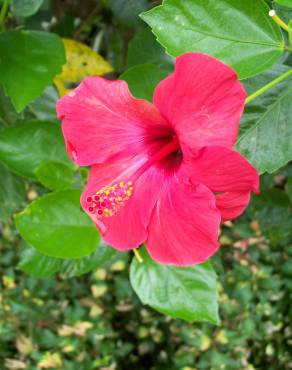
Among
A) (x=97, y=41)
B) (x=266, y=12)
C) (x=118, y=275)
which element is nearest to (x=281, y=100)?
(x=266, y=12)

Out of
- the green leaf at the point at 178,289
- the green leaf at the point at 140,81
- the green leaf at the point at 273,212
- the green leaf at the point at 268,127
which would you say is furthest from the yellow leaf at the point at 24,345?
the green leaf at the point at 268,127

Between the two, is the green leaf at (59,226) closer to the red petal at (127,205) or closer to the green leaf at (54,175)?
the green leaf at (54,175)

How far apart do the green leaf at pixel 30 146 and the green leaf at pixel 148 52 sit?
0.24 m

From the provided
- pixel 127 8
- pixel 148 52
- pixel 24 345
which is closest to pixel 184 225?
pixel 148 52

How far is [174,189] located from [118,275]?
190 cm

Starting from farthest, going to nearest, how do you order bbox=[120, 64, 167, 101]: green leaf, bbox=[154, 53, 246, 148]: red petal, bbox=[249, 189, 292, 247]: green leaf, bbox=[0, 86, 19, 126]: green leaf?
bbox=[249, 189, 292, 247]: green leaf → bbox=[0, 86, 19, 126]: green leaf → bbox=[120, 64, 167, 101]: green leaf → bbox=[154, 53, 246, 148]: red petal

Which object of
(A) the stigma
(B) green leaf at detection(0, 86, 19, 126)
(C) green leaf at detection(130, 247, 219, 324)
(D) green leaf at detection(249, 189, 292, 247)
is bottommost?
(D) green leaf at detection(249, 189, 292, 247)

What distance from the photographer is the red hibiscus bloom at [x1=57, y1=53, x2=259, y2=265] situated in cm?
70

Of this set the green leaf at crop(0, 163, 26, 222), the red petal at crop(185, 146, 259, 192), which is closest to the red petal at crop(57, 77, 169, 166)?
the red petal at crop(185, 146, 259, 192)

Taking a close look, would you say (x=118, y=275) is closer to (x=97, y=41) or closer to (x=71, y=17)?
(x=97, y=41)

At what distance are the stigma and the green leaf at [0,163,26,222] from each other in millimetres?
517

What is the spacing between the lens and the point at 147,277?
44.2 inches

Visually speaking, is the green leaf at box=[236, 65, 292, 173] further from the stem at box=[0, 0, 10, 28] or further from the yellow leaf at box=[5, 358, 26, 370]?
the yellow leaf at box=[5, 358, 26, 370]

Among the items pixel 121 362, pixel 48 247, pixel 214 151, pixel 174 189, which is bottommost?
pixel 121 362
